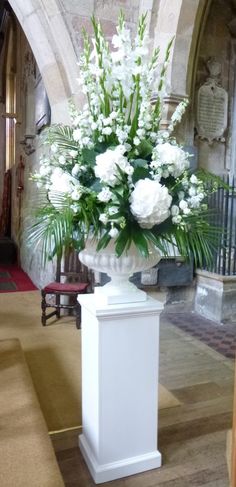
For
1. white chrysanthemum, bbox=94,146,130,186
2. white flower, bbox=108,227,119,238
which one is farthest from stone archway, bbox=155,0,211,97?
white flower, bbox=108,227,119,238

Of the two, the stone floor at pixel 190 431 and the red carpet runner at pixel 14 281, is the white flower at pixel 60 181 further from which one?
the red carpet runner at pixel 14 281

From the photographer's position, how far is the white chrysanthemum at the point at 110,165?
1.25 metres

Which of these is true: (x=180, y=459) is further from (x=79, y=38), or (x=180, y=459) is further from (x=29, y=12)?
(x=29, y=12)

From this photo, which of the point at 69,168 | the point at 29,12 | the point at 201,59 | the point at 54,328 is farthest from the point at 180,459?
the point at 201,59

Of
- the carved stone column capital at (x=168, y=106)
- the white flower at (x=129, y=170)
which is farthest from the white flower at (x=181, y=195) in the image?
the carved stone column capital at (x=168, y=106)

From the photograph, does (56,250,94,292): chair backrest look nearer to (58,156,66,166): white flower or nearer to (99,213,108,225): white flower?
(58,156,66,166): white flower

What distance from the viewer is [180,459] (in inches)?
65.2

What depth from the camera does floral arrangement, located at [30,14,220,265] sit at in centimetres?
129

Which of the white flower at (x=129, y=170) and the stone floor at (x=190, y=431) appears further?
the stone floor at (x=190, y=431)

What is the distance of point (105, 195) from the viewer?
4.18 ft

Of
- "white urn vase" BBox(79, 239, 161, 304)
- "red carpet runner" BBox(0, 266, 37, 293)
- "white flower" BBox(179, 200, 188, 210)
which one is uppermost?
"white flower" BBox(179, 200, 188, 210)

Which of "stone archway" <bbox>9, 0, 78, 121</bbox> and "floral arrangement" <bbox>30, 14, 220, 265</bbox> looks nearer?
"floral arrangement" <bbox>30, 14, 220, 265</bbox>

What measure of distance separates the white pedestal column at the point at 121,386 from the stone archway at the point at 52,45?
8.58ft

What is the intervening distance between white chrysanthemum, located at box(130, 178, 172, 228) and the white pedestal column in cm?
40
